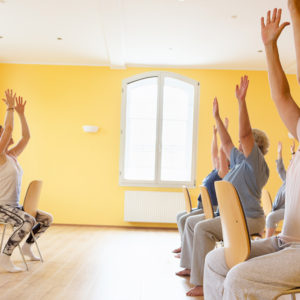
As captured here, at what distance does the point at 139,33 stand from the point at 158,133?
80.2 inches

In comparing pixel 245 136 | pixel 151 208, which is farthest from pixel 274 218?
pixel 151 208

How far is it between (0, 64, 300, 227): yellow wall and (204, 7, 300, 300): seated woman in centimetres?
504

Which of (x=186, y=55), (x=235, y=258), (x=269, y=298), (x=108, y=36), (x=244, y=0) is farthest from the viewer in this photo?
(x=186, y=55)

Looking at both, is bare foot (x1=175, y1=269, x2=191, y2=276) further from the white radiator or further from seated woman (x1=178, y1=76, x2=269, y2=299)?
the white radiator

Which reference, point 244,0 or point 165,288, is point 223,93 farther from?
point 165,288

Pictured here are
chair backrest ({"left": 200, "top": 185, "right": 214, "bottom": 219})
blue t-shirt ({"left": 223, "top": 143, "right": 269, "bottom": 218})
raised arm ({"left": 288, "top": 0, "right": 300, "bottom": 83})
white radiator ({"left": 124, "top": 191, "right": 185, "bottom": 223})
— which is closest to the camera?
raised arm ({"left": 288, "top": 0, "right": 300, "bottom": 83})

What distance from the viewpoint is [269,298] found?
140cm

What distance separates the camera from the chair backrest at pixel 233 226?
1648 millimetres

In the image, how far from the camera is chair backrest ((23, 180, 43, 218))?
3680 mm

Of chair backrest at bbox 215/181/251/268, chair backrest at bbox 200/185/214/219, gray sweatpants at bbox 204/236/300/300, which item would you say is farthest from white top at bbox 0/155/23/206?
gray sweatpants at bbox 204/236/300/300

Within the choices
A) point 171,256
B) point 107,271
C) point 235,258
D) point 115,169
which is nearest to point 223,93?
point 115,169

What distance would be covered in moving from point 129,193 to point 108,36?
273 cm

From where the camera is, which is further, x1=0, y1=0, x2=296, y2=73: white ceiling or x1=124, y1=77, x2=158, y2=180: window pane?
x1=124, y1=77, x2=158, y2=180: window pane

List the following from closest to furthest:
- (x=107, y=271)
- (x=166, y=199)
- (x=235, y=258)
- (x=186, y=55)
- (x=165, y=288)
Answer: (x=235, y=258), (x=165, y=288), (x=107, y=271), (x=186, y=55), (x=166, y=199)
